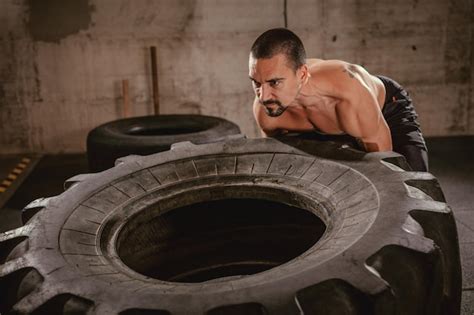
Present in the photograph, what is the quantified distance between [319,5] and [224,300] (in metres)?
5.44

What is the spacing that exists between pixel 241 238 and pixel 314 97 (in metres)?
0.76

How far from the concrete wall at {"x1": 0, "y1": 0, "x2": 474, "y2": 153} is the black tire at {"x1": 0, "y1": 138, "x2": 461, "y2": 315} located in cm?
394

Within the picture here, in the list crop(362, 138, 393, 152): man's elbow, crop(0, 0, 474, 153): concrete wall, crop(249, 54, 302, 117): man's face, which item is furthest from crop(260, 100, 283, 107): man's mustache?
crop(0, 0, 474, 153): concrete wall

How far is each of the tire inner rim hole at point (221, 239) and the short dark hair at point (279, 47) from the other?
626 mm

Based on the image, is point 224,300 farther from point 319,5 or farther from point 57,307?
point 319,5

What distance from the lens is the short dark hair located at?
2.28 metres

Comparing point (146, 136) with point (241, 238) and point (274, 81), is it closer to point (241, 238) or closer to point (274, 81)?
point (241, 238)

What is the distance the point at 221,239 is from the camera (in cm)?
259

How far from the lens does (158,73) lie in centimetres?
635

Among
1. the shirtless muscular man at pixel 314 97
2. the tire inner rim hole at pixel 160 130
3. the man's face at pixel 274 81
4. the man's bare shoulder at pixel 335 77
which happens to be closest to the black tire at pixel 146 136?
the tire inner rim hole at pixel 160 130

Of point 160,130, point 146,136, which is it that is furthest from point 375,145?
point 160,130

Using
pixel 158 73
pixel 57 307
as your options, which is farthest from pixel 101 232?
pixel 158 73

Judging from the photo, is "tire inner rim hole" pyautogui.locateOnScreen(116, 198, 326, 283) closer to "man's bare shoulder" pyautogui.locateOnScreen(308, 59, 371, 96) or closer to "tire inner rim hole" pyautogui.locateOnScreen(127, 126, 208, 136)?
"man's bare shoulder" pyautogui.locateOnScreen(308, 59, 371, 96)

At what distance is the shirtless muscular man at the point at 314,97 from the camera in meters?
2.30
